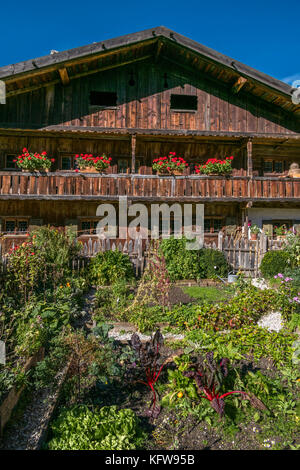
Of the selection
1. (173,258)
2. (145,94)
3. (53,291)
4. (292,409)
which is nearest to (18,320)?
(53,291)

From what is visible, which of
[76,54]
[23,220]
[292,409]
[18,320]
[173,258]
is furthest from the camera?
[23,220]

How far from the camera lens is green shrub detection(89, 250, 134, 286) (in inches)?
384

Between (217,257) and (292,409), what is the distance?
721 centimetres

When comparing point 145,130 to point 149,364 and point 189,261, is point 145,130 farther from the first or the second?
point 149,364

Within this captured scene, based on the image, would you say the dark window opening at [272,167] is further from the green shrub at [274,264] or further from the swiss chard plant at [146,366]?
the swiss chard plant at [146,366]

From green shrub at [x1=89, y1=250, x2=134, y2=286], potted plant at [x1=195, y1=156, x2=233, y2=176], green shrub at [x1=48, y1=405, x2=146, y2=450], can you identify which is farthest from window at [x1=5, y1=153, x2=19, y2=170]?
green shrub at [x1=48, y1=405, x2=146, y2=450]

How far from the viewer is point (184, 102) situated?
51.6 ft

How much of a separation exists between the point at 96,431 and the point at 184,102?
1563 centimetres

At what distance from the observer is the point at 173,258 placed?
10.8 metres

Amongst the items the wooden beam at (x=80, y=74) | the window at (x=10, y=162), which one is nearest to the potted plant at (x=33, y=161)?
the window at (x=10, y=162)

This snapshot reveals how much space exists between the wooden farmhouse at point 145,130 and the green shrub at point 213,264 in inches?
136

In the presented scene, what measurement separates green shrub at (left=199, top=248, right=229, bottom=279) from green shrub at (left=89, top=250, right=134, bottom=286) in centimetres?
268

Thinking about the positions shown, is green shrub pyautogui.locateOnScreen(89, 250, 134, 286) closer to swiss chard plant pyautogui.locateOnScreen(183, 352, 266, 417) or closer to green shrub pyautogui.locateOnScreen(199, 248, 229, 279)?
green shrub pyautogui.locateOnScreen(199, 248, 229, 279)
